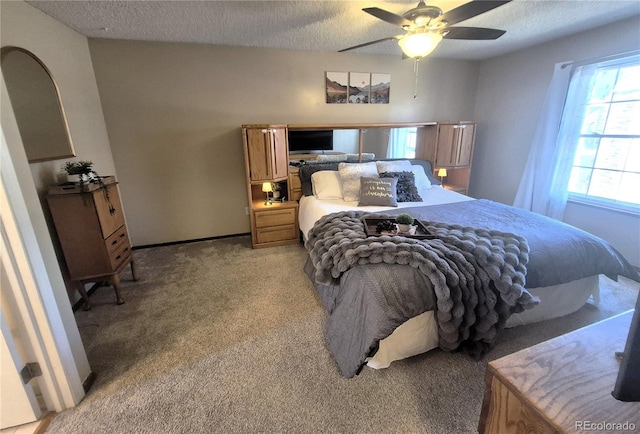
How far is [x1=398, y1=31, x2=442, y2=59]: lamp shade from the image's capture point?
1848 mm

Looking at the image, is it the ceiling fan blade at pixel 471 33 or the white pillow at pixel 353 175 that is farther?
the white pillow at pixel 353 175

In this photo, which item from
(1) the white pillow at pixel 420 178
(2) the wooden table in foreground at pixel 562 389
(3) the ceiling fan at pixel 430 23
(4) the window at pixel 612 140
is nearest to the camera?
(2) the wooden table in foreground at pixel 562 389

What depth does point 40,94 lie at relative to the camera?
206 centimetres

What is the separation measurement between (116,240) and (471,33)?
3.18 m

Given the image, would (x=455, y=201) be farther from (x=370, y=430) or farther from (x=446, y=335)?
(x=370, y=430)

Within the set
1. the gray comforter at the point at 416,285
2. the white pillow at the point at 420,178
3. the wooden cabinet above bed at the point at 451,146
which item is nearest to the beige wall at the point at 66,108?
the gray comforter at the point at 416,285

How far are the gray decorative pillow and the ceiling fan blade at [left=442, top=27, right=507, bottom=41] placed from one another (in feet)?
4.48

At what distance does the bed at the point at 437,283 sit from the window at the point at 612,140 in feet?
4.32

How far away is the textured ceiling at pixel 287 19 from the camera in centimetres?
212

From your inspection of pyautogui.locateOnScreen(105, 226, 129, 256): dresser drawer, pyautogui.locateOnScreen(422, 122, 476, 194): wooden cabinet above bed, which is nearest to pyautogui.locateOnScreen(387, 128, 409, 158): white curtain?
pyautogui.locateOnScreen(422, 122, 476, 194): wooden cabinet above bed

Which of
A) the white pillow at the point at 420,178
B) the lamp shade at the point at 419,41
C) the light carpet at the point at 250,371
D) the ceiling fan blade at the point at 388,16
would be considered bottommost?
the light carpet at the point at 250,371

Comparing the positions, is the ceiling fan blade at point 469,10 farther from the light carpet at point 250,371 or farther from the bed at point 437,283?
the light carpet at point 250,371

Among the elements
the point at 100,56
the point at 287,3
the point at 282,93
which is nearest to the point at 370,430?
the point at 287,3

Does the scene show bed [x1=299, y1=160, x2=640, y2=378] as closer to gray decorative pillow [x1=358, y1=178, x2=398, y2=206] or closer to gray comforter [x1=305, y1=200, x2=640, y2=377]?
gray comforter [x1=305, y1=200, x2=640, y2=377]
